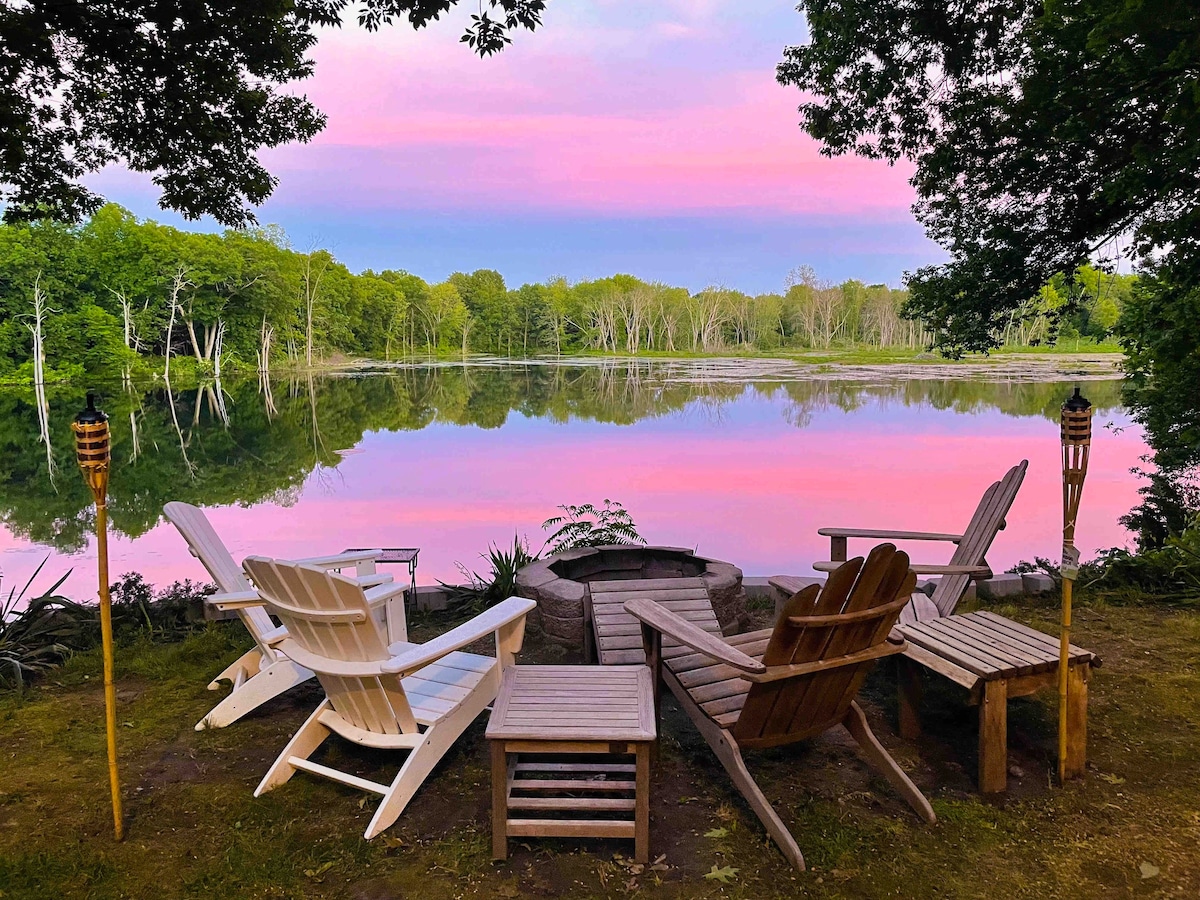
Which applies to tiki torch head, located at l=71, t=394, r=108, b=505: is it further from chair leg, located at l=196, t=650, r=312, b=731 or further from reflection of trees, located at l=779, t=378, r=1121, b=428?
reflection of trees, located at l=779, t=378, r=1121, b=428

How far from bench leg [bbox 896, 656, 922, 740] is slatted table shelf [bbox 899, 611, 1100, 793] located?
0.20 m

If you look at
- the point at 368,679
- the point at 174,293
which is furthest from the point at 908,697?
the point at 174,293

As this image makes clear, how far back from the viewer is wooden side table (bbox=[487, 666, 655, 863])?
2371 millimetres

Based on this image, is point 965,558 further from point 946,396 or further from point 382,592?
point 946,396

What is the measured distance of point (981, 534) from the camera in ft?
13.1

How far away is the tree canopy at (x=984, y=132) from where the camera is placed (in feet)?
19.4

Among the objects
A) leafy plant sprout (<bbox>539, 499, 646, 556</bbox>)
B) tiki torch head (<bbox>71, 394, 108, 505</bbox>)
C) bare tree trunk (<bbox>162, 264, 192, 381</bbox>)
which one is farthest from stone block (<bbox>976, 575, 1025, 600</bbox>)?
bare tree trunk (<bbox>162, 264, 192, 381</bbox>)

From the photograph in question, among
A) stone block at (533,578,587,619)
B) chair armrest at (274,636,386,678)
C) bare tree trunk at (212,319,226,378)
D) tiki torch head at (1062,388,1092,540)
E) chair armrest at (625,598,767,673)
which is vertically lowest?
stone block at (533,578,587,619)

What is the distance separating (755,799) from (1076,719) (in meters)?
1.40

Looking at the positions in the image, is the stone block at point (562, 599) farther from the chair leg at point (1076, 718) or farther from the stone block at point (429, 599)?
the chair leg at point (1076, 718)

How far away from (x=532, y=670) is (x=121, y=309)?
37.0m

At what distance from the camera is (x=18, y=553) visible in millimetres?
8203

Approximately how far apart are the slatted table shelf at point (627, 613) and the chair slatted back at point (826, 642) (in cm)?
85

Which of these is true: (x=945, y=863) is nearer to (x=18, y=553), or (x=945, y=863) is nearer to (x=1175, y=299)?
(x=1175, y=299)
